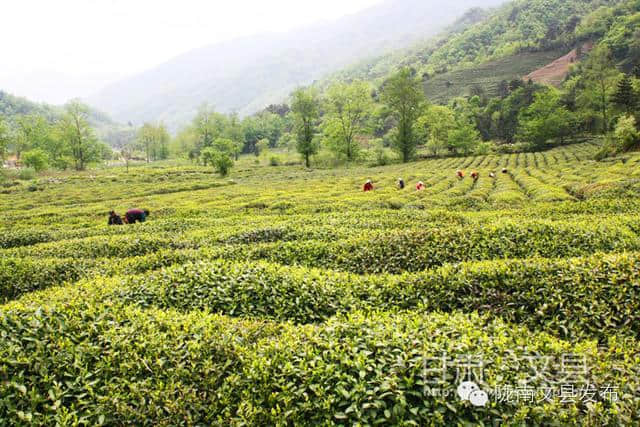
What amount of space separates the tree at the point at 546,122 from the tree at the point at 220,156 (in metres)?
62.6

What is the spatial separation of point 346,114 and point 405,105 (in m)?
14.1

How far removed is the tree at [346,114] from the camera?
79.8 metres

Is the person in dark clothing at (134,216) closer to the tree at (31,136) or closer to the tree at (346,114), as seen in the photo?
the tree at (346,114)

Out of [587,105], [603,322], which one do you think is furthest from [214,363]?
[587,105]

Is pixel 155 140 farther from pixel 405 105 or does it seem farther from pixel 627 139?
pixel 627 139

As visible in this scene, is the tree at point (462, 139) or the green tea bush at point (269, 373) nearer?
the green tea bush at point (269, 373)

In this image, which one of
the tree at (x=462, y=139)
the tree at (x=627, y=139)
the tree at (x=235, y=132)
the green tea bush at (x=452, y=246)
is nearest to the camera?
the green tea bush at (x=452, y=246)

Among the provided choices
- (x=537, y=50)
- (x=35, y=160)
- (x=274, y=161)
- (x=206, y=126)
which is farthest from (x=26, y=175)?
(x=537, y=50)

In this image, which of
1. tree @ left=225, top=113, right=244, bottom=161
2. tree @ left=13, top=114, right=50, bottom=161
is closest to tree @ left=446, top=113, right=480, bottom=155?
tree @ left=225, top=113, right=244, bottom=161

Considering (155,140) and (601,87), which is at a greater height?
(155,140)

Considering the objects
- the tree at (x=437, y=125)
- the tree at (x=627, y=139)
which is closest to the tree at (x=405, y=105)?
the tree at (x=437, y=125)

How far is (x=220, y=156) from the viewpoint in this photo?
212 ft

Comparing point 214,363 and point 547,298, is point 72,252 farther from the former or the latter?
point 547,298

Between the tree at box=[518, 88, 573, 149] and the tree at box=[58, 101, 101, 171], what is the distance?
10034cm
